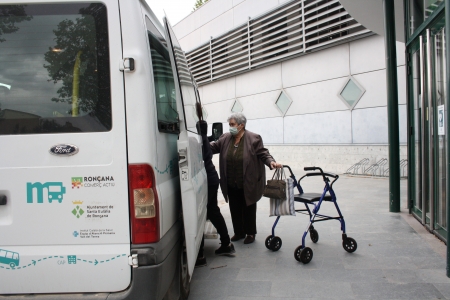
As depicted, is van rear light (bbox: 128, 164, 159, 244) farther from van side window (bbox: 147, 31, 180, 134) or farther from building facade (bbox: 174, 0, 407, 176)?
building facade (bbox: 174, 0, 407, 176)

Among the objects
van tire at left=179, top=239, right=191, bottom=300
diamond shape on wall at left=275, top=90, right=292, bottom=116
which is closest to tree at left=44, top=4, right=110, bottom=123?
van tire at left=179, top=239, right=191, bottom=300

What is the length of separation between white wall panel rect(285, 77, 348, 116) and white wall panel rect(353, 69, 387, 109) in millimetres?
706

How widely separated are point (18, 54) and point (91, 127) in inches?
26.0

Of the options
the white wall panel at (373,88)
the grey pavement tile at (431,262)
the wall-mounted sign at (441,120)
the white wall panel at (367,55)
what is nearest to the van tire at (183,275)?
the grey pavement tile at (431,262)

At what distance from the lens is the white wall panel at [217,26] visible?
19855 mm

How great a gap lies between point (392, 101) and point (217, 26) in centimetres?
1481

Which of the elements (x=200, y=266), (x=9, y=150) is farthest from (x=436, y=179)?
(x=9, y=150)

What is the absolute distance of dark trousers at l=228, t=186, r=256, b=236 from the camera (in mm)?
5594

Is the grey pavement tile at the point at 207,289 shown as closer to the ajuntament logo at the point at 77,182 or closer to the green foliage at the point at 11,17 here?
the ajuntament logo at the point at 77,182

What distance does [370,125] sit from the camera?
518 inches

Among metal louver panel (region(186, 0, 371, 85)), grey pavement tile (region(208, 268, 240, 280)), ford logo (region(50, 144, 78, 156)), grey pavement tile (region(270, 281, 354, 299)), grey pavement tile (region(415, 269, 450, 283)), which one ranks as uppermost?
metal louver panel (region(186, 0, 371, 85))

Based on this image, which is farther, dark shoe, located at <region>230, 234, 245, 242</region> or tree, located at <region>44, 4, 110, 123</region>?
dark shoe, located at <region>230, 234, 245, 242</region>

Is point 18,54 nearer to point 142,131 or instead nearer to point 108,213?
point 142,131

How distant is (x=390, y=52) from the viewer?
24.1ft
